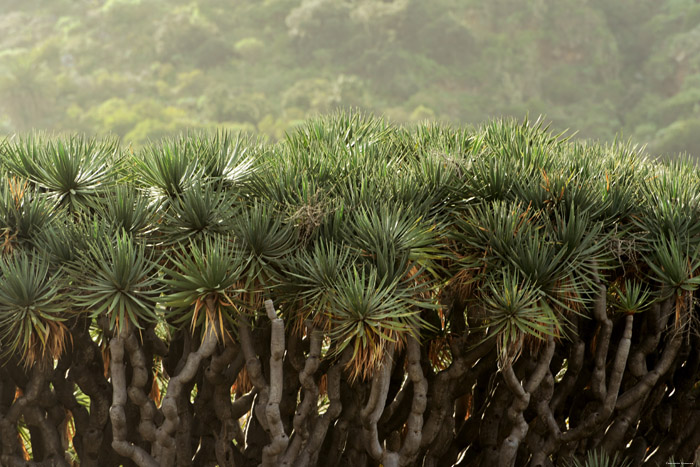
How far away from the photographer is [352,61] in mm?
65750

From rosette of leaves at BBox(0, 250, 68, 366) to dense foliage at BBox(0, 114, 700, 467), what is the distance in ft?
0.07

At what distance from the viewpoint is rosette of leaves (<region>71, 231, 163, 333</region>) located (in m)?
5.19

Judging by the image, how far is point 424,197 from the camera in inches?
242

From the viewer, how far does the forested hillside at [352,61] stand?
60.1 meters

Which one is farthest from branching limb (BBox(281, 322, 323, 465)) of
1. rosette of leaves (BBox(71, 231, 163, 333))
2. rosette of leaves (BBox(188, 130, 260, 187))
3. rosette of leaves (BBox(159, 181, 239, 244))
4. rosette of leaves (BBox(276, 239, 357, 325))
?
rosette of leaves (BBox(188, 130, 260, 187))

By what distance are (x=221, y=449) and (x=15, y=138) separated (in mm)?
3556

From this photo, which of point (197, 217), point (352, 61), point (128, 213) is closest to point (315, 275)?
point (197, 217)

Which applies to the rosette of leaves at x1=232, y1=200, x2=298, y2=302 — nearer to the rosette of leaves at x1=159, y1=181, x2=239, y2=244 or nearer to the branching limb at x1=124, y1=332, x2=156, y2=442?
the rosette of leaves at x1=159, y1=181, x2=239, y2=244

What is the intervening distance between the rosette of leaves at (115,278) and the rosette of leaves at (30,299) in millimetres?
166

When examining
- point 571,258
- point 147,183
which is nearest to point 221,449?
point 147,183

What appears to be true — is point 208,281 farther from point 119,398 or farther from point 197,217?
point 119,398

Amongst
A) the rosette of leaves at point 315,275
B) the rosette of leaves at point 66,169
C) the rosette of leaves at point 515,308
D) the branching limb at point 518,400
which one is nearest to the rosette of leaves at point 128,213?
the rosette of leaves at point 66,169

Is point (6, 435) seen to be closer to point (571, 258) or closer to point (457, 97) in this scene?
point (571, 258)

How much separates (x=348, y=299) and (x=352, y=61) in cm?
6246
